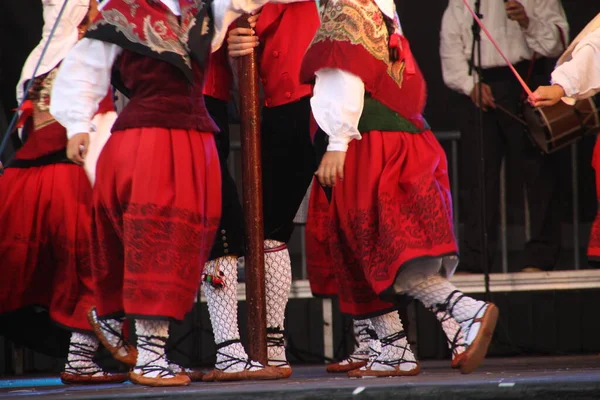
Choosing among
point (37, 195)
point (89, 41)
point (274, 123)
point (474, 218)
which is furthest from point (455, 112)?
point (89, 41)

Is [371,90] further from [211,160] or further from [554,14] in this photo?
[554,14]

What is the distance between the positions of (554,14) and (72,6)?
2571 mm

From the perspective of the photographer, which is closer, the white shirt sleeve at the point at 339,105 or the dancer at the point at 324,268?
the white shirt sleeve at the point at 339,105

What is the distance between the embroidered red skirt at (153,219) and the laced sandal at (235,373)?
26 cm

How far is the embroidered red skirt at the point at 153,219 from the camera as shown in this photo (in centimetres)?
322

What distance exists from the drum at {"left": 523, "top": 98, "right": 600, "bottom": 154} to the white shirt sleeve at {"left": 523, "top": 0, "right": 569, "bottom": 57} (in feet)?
1.76

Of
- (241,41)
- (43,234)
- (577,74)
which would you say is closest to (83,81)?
(241,41)

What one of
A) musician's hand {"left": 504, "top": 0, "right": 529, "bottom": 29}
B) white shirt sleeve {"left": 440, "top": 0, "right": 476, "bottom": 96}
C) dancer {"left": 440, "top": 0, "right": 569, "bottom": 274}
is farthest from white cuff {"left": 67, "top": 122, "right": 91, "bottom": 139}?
musician's hand {"left": 504, "top": 0, "right": 529, "bottom": 29}

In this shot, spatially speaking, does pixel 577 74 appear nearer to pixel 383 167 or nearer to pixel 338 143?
pixel 383 167

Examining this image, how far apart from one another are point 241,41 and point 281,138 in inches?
17.0

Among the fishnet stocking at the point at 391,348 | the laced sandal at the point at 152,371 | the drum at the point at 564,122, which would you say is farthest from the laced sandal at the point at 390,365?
the drum at the point at 564,122

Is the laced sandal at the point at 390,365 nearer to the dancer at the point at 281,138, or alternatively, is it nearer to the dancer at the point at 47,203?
the dancer at the point at 281,138

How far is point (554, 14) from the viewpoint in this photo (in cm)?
542

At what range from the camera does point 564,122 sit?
4.83 m
